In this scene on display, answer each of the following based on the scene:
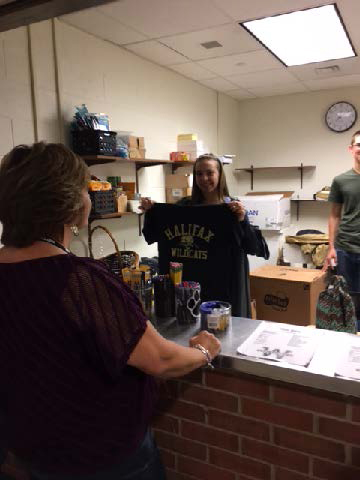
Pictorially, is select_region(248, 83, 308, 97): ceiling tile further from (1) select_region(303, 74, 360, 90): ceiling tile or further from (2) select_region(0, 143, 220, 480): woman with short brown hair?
(2) select_region(0, 143, 220, 480): woman with short brown hair

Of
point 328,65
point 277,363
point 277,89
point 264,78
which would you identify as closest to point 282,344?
point 277,363

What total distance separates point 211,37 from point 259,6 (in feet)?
1.88

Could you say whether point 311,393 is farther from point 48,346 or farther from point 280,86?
point 280,86

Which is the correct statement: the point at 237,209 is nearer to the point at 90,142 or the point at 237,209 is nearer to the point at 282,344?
the point at 282,344

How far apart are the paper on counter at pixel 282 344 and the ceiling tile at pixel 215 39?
226cm

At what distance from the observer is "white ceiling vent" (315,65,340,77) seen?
3.96 meters

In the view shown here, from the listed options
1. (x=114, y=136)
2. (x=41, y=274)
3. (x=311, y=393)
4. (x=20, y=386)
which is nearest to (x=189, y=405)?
(x=311, y=393)

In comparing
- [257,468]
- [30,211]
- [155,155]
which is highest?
[155,155]

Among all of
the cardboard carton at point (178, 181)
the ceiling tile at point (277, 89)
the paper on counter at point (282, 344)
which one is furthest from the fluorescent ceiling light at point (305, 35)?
the paper on counter at point (282, 344)

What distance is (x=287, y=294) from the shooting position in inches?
126

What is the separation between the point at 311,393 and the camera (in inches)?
46.8

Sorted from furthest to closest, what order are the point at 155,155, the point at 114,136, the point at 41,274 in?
the point at 155,155, the point at 114,136, the point at 41,274

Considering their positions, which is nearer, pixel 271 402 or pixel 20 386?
pixel 20 386

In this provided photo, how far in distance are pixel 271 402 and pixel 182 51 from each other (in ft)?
9.67
